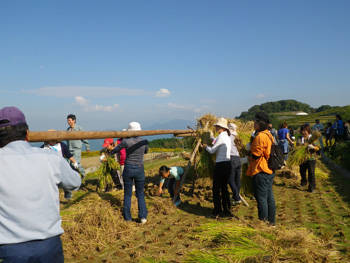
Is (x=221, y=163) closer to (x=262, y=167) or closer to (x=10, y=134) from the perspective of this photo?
(x=262, y=167)

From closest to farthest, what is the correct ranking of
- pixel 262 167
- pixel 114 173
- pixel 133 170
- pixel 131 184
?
pixel 262 167 < pixel 133 170 < pixel 131 184 < pixel 114 173

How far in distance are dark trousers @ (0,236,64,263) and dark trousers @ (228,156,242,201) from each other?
4223 millimetres

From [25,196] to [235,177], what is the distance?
482cm

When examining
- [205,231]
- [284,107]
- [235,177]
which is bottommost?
[205,231]

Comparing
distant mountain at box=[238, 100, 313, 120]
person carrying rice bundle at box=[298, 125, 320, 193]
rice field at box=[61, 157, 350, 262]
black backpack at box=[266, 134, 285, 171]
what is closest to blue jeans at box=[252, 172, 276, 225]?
black backpack at box=[266, 134, 285, 171]

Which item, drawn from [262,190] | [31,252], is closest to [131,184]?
[262,190]

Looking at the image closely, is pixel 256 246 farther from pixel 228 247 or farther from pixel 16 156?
pixel 16 156

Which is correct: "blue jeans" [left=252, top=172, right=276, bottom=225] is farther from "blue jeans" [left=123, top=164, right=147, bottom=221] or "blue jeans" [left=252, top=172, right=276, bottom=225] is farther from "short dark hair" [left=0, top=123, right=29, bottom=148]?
"short dark hair" [left=0, top=123, right=29, bottom=148]

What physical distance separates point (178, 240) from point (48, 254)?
2635mm

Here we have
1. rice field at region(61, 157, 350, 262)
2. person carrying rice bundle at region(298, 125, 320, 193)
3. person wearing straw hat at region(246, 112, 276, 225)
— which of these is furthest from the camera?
person carrying rice bundle at region(298, 125, 320, 193)

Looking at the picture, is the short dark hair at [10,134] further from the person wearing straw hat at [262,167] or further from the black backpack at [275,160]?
the black backpack at [275,160]

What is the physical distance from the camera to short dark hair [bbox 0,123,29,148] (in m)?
1.76

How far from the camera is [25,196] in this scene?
5.56 feet

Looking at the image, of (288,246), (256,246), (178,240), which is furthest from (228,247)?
(178,240)
